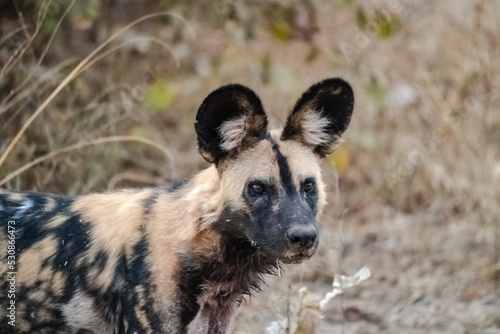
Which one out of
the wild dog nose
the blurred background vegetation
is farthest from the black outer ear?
the blurred background vegetation

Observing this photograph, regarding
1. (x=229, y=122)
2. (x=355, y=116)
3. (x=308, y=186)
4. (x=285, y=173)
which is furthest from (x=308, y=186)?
(x=355, y=116)

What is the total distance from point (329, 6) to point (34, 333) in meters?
4.93

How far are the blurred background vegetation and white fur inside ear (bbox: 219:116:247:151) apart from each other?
6.21ft

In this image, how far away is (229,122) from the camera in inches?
140

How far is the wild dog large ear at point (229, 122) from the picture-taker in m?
3.49

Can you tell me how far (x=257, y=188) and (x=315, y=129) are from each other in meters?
0.44

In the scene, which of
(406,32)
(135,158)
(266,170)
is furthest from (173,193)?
(406,32)

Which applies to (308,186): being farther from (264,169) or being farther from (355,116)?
(355,116)

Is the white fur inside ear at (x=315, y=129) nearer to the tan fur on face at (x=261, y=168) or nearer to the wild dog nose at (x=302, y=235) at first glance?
the tan fur on face at (x=261, y=168)

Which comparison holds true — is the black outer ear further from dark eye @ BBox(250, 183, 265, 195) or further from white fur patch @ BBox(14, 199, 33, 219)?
white fur patch @ BBox(14, 199, 33, 219)

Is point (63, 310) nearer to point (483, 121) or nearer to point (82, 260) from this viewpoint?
point (82, 260)

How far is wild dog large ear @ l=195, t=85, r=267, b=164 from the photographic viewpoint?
3.49 metres

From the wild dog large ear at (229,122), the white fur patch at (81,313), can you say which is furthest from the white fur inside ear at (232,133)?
the white fur patch at (81,313)

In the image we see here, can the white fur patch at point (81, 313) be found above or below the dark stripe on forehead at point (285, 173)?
below
